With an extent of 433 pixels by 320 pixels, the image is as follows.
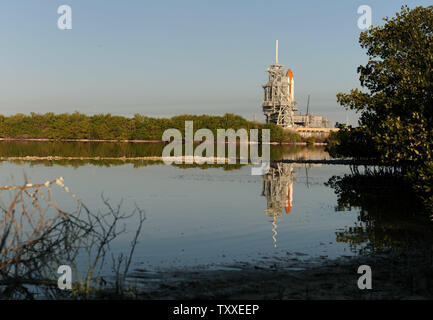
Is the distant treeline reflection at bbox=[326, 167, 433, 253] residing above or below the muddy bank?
below

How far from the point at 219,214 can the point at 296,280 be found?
12457mm

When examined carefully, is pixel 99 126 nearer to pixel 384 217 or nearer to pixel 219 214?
pixel 219 214

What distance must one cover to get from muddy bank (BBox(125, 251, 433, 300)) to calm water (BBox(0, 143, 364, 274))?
122cm

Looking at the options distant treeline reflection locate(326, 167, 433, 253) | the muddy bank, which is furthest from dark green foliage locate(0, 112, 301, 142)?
the muddy bank

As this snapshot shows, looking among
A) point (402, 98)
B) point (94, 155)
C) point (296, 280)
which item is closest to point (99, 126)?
point (94, 155)

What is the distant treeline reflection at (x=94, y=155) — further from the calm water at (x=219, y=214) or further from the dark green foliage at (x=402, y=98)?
the dark green foliage at (x=402, y=98)

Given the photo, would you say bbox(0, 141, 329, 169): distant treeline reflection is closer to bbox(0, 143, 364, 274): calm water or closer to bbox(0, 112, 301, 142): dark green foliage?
bbox(0, 143, 364, 274): calm water

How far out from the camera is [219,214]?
24.5 metres

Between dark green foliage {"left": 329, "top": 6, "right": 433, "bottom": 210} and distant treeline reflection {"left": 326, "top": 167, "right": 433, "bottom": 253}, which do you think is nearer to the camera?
distant treeline reflection {"left": 326, "top": 167, "right": 433, "bottom": 253}

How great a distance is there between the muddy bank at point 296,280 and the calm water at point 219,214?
122 cm

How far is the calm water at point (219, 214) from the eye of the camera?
53.2 ft

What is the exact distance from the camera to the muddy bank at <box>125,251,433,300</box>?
10781 mm

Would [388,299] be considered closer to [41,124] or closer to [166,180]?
[166,180]

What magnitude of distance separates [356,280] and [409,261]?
9.48ft
